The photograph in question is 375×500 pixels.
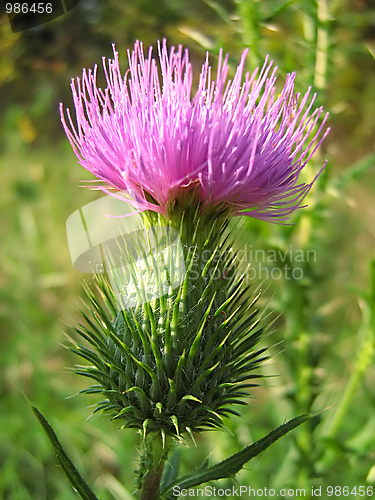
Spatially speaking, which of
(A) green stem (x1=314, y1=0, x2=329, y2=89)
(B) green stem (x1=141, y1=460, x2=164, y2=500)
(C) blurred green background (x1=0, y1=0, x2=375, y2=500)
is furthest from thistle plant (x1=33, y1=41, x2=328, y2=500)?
(A) green stem (x1=314, y1=0, x2=329, y2=89)

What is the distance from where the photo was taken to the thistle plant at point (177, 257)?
1323mm

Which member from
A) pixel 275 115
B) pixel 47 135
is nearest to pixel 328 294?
pixel 275 115

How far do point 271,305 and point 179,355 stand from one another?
1116 millimetres

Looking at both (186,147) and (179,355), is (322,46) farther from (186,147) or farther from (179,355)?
(179,355)

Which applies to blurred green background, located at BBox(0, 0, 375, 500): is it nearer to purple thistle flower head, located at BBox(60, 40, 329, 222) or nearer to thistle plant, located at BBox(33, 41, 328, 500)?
thistle plant, located at BBox(33, 41, 328, 500)

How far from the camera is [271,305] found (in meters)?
2.35

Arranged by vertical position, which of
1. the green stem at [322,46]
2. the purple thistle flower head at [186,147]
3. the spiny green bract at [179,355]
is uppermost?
the green stem at [322,46]

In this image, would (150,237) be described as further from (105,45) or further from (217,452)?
(105,45)

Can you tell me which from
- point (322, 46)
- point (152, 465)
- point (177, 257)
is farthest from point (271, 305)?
point (322, 46)

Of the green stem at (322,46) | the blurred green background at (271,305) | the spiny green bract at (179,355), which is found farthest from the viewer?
the green stem at (322,46)

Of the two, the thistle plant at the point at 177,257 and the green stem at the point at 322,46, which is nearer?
the thistle plant at the point at 177,257

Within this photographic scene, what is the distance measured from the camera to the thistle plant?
4.34 feet

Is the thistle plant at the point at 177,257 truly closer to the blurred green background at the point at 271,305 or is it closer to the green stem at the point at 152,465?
the green stem at the point at 152,465

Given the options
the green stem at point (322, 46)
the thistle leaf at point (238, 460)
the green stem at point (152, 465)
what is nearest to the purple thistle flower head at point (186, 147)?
the thistle leaf at point (238, 460)
